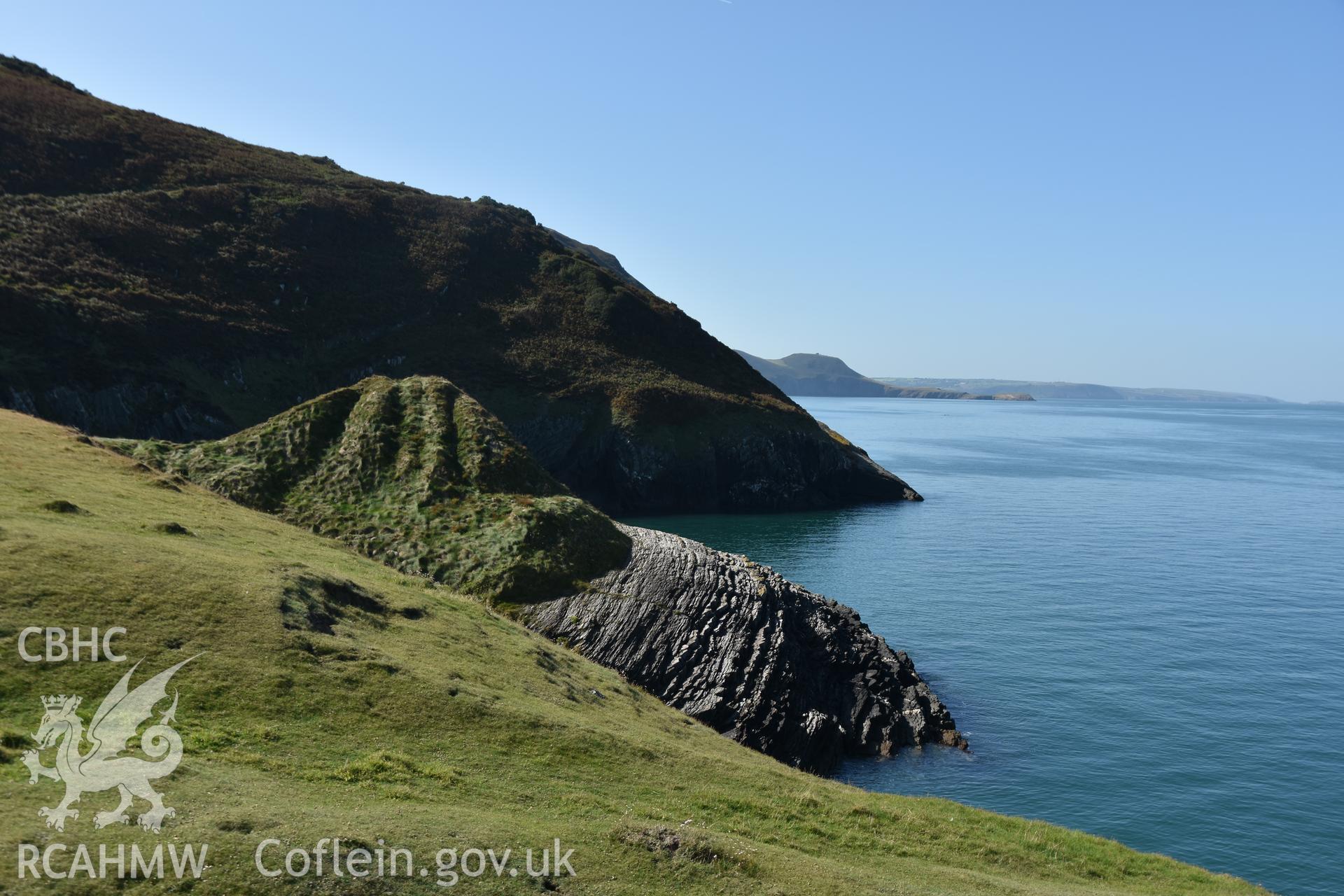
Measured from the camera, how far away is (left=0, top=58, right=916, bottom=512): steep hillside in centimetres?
8500

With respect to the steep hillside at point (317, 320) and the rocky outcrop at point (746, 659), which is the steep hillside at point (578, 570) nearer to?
the rocky outcrop at point (746, 659)

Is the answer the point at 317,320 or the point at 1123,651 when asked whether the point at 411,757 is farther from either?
the point at 317,320

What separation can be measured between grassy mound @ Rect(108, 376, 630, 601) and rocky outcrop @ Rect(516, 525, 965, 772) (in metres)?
2.72

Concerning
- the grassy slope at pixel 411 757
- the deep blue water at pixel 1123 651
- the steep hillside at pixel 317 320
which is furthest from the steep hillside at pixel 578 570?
the steep hillside at pixel 317 320

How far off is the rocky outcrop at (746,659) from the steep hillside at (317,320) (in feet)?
190

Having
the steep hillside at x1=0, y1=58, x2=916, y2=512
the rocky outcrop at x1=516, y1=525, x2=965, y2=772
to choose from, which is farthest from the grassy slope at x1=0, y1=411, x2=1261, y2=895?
the steep hillside at x1=0, y1=58, x2=916, y2=512

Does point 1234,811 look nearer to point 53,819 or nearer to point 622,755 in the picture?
point 622,755

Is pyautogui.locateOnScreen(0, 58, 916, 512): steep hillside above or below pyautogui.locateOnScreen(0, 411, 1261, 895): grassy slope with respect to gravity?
above

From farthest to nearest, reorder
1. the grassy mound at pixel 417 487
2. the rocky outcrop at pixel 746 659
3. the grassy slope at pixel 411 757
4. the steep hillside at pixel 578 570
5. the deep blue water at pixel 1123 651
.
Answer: the grassy mound at pixel 417 487
the steep hillside at pixel 578 570
the rocky outcrop at pixel 746 659
the deep blue water at pixel 1123 651
the grassy slope at pixel 411 757

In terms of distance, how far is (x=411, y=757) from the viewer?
20.7m

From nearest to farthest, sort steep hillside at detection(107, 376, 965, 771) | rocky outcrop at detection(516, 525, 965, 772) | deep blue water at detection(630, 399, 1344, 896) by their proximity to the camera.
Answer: deep blue water at detection(630, 399, 1344, 896) → rocky outcrop at detection(516, 525, 965, 772) → steep hillside at detection(107, 376, 965, 771)

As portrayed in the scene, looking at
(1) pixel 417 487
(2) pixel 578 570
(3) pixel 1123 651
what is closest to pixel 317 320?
(1) pixel 417 487

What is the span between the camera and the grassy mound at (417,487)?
146 feet

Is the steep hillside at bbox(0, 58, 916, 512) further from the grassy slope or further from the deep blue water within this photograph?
the grassy slope
